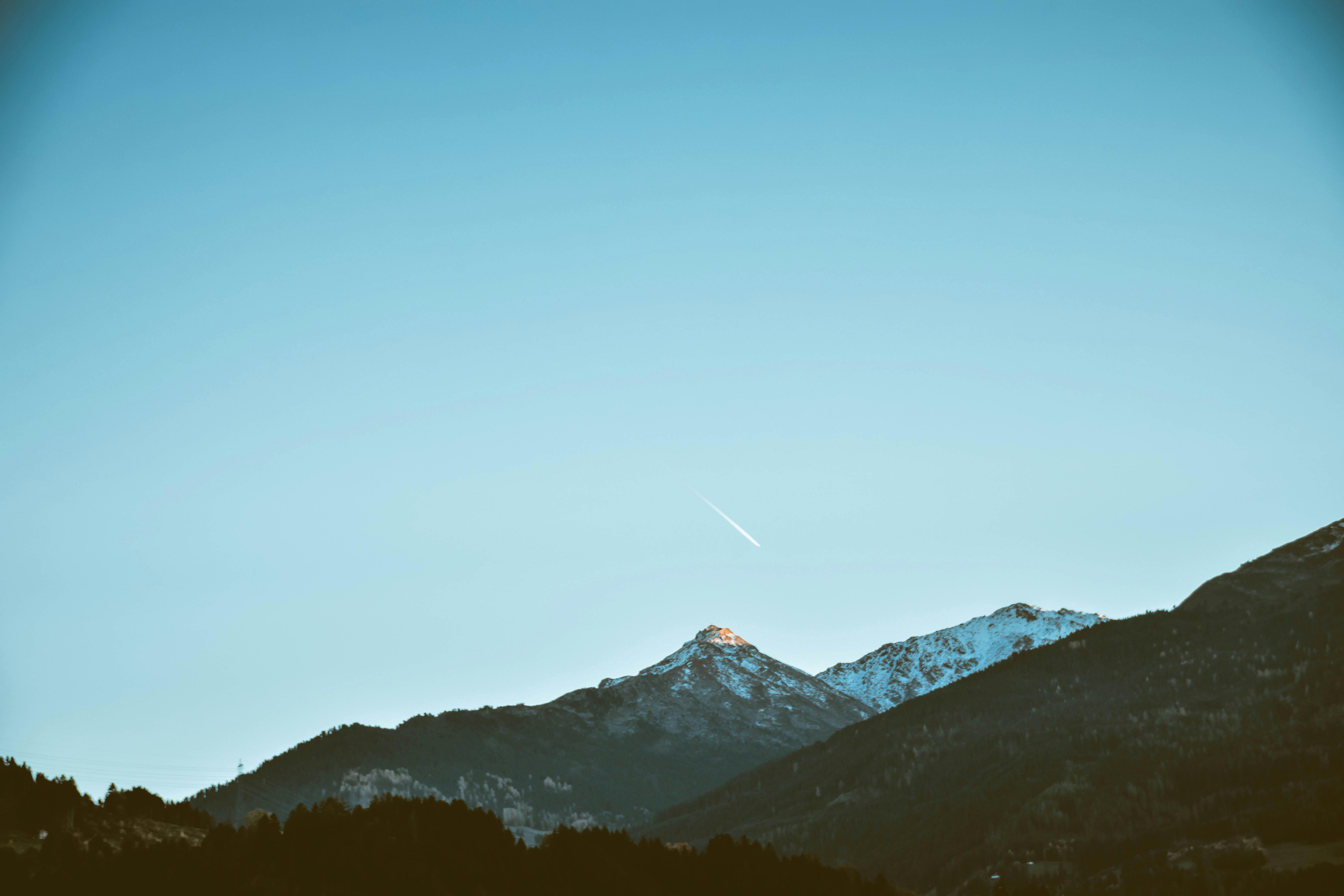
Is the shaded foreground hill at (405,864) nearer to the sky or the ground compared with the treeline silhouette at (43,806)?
nearer to the ground

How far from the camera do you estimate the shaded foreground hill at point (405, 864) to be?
3625 inches

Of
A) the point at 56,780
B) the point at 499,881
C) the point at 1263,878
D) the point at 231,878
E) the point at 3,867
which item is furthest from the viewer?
the point at 1263,878

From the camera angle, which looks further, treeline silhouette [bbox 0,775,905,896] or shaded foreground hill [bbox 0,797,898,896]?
treeline silhouette [bbox 0,775,905,896]

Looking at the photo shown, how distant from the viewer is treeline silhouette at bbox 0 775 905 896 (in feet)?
302

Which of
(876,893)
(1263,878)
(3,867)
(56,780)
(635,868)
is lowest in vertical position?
(1263,878)

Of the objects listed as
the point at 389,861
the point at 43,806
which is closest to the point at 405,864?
the point at 389,861

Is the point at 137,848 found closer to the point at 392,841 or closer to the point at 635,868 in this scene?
the point at 392,841

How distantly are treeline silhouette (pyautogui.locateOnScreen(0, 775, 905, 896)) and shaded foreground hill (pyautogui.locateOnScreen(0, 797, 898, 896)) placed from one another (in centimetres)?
16

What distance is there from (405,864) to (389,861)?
1760 mm

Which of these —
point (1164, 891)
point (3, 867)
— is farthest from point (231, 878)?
point (1164, 891)

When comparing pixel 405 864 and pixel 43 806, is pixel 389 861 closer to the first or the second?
pixel 405 864

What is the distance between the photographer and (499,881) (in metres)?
132

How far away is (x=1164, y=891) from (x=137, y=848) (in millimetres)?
174038

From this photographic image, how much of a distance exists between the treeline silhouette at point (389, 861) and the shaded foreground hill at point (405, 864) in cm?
16
